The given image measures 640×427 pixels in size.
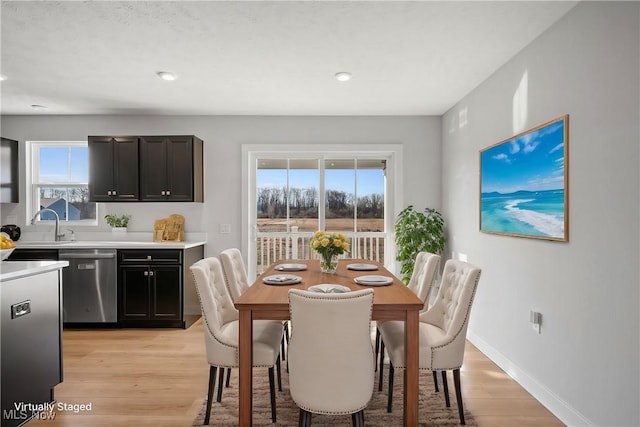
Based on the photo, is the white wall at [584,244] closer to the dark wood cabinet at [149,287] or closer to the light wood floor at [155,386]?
the light wood floor at [155,386]

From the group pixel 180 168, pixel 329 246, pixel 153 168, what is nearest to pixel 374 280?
Result: pixel 329 246

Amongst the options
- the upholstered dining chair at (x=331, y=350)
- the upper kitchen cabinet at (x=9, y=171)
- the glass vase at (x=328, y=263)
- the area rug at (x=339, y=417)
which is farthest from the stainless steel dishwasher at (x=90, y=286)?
the upholstered dining chair at (x=331, y=350)

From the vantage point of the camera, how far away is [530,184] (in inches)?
108

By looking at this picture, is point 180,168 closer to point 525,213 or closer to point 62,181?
point 62,181

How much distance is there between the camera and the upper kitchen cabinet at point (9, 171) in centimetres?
466

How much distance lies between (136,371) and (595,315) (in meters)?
3.31

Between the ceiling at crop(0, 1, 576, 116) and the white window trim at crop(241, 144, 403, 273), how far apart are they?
0.67 meters

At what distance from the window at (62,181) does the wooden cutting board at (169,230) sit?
911mm

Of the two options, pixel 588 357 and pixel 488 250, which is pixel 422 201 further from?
pixel 588 357

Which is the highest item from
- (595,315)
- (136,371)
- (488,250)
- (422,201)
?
(422,201)

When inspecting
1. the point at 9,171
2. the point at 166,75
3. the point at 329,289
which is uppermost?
the point at 166,75

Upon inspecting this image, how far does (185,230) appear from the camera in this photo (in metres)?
4.96

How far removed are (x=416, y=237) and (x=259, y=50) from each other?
269 centimetres

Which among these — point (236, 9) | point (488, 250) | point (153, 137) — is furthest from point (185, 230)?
point (488, 250)
